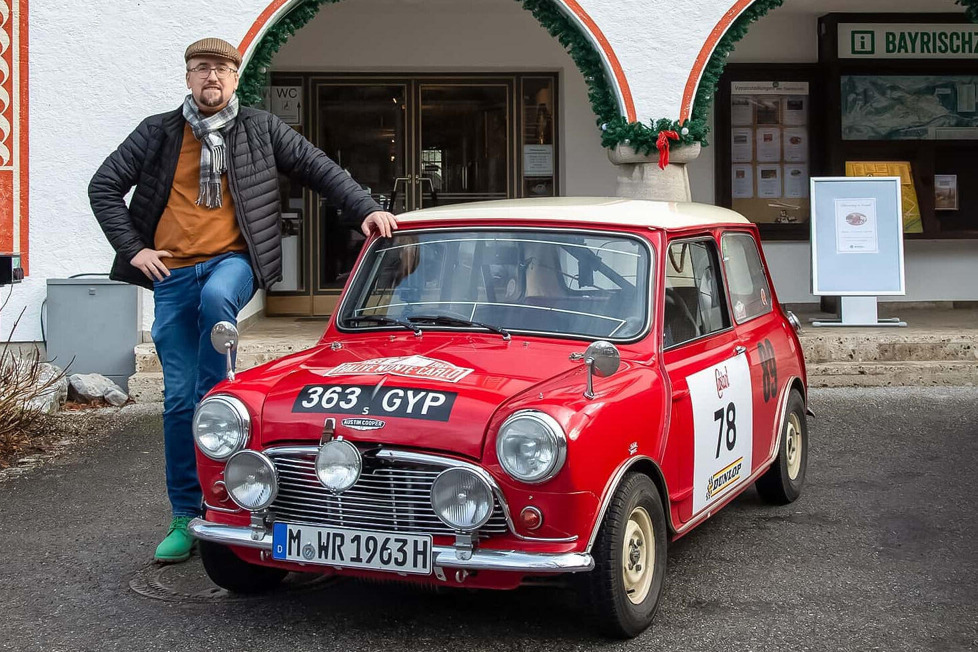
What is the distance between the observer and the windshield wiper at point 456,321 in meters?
4.57

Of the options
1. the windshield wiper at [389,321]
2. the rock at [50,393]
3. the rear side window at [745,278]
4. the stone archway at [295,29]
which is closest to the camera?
the windshield wiper at [389,321]

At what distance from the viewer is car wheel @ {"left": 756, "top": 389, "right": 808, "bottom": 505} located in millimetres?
5820

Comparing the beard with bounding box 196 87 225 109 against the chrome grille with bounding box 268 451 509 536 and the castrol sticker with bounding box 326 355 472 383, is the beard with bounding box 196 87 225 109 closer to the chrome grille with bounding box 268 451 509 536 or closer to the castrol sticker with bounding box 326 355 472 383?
the castrol sticker with bounding box 326 355 472 383

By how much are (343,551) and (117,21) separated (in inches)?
281

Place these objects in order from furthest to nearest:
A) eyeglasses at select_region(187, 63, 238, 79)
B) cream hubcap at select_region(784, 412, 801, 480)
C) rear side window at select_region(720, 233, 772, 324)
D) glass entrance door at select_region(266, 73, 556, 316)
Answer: glass entrance door at select_region(266, 73, 556, 316) < cream hubcap at select_region(784, 412, 801, 480) < rear side window at select_region(720, 233, 772, 324) < eyeglasses at select_region(187, 63, 238, 79)

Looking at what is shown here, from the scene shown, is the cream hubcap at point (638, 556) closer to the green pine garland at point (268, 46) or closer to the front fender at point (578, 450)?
the front fender at point (578, 450)

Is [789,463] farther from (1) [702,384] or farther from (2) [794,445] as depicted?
(1) [702,384]

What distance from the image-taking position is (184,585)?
15.4ft

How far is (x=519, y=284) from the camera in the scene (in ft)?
15.5

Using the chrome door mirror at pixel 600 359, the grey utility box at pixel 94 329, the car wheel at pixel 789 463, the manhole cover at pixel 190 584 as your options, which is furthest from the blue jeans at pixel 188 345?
the grey utility box at pixel 94 329

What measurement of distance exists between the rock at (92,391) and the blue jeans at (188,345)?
407 centimetres

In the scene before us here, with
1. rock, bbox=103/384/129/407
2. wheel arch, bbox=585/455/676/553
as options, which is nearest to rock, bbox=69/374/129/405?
rock, bbox=103/384/129/407

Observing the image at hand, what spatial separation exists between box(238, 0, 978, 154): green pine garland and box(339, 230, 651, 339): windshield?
5126mm

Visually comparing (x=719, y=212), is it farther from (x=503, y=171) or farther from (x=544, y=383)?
(x=503, y=171)
